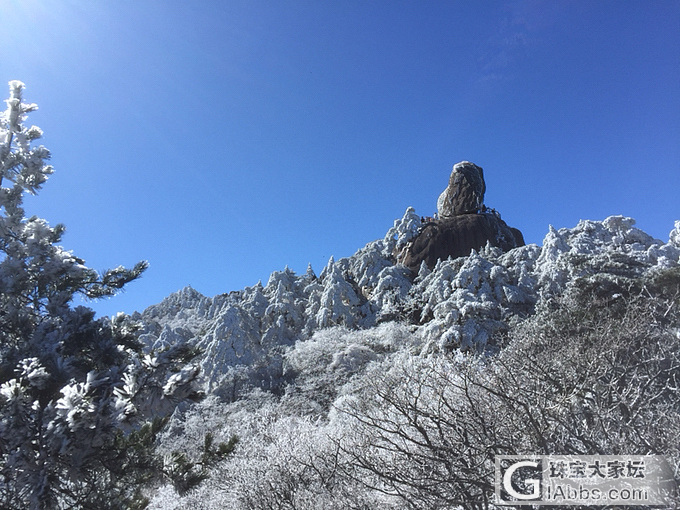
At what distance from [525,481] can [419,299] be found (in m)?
23.1

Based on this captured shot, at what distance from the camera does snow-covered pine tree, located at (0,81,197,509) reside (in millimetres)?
3736

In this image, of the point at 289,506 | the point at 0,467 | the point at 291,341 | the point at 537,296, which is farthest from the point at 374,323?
the point at 0,467

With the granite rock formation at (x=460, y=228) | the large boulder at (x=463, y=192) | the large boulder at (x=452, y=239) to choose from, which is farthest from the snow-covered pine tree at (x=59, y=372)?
the large boulder at (x=463, y=192)

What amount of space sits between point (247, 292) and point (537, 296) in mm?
32761

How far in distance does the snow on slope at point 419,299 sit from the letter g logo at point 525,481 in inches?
525

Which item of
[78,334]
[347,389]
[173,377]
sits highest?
[347,389]

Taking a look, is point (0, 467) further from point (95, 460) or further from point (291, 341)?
point (291, 341)

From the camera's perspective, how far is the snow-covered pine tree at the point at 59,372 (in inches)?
147

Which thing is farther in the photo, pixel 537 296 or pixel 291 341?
pixel 291 341

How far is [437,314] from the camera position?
20.3 metres

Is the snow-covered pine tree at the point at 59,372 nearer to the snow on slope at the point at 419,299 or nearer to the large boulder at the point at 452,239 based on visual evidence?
the snow on slope at the point at 419,299

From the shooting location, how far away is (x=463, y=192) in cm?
4106

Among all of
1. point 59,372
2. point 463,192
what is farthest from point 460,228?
point 59,372

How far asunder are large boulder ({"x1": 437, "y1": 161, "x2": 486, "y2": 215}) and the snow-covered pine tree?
3736 cm
